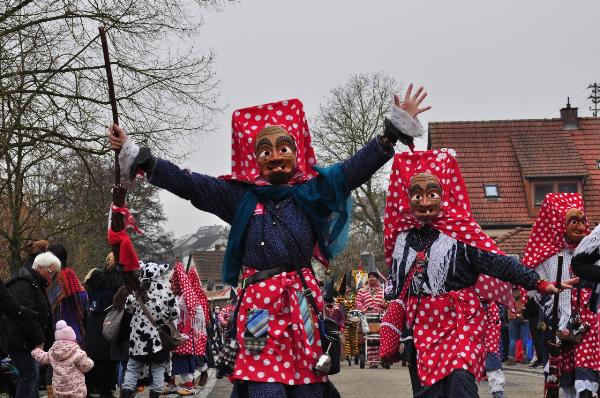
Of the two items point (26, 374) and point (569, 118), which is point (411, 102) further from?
point (569, 118)

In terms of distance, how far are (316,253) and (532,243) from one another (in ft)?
15.5

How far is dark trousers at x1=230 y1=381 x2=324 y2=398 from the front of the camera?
6977 mm

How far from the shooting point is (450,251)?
896 centimetres

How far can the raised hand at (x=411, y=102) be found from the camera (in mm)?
7402

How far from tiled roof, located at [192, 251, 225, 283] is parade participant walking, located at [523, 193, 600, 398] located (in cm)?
10353

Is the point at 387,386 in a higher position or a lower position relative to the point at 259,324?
lower

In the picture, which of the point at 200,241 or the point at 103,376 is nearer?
the point at 103,376

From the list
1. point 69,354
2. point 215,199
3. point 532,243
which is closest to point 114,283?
point 69,354

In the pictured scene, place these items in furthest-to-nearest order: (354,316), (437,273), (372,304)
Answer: (354,316) → (372,304) → (437,273)

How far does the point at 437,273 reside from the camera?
8.93m

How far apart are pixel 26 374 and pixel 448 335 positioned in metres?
4.93

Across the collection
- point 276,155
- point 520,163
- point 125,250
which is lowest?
point 125,250

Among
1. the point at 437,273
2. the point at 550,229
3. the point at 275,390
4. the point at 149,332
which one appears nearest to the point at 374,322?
the point at 149,332

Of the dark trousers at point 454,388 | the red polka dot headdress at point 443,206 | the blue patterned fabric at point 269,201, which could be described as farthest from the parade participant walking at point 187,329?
the blue patterned fabric at point 269,201
